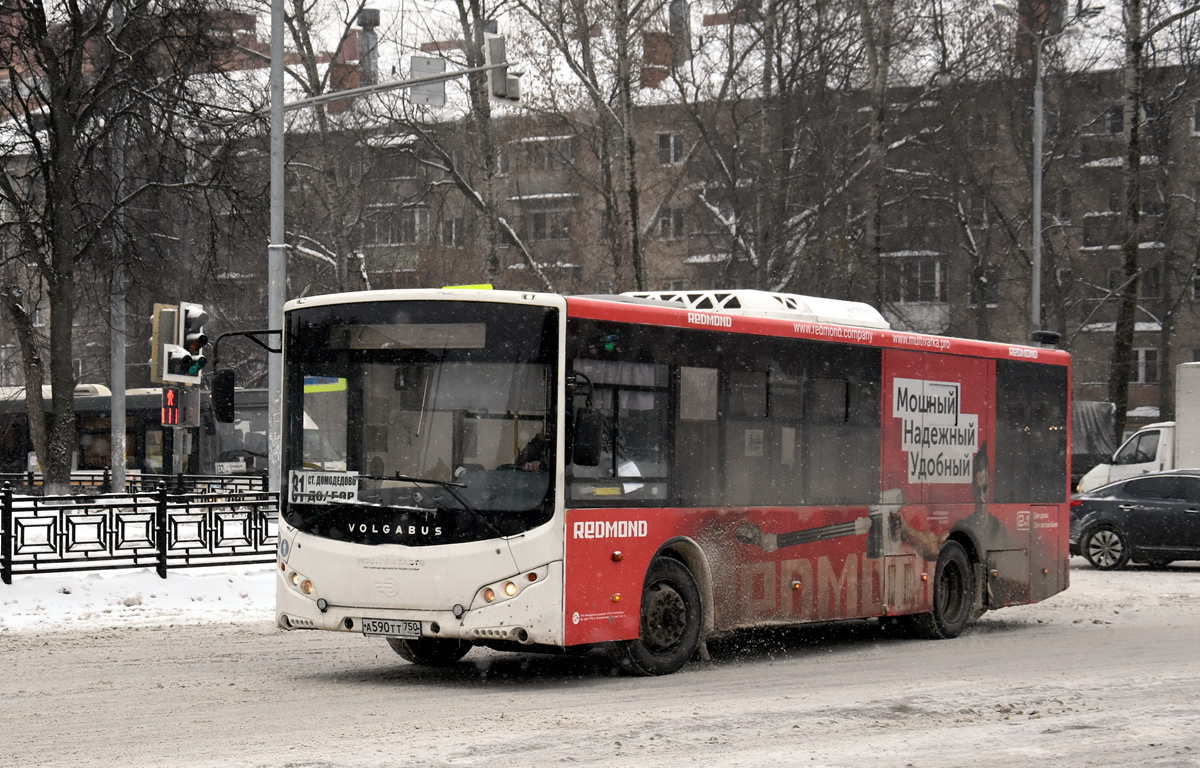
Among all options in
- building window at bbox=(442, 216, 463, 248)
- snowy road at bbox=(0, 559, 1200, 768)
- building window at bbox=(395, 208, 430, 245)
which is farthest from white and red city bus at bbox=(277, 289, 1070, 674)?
building window at bbox=(442, 216, 463, 248)

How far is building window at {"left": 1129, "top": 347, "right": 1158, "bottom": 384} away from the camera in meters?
68.7

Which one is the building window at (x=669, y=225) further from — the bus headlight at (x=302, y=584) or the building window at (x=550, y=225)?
the bus headlight at (x=302, y=584)

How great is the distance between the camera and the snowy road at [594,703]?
8.55 m

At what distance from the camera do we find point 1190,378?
30359 mm

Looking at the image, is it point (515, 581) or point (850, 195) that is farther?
point (850, 195)

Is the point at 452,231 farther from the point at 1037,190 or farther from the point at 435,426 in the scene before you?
the point at 435,426

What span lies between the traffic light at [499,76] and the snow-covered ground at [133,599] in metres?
6.94

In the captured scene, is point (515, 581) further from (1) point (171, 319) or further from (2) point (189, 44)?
(2) point (189, 44)

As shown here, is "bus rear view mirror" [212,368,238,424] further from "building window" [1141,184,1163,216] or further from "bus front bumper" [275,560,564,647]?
"building window" [1141,184,1163,216]

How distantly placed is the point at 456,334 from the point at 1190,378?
72.7 feet

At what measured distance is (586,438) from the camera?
1121 centimetres

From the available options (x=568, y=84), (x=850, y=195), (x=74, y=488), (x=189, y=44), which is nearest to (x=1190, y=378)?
(x=850, y=195)

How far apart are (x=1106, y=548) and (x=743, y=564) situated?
1381 centimetres

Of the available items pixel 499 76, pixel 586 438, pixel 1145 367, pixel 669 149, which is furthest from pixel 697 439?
pixel 1145 367
